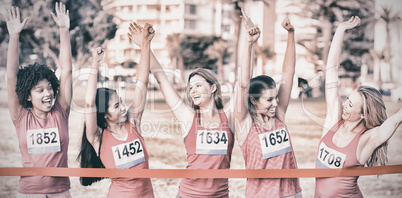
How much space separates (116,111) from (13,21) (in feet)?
4.16

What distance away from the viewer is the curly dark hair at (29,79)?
12.8 feet

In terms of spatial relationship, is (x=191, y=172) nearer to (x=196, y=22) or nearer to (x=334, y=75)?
(x=196, y=22)

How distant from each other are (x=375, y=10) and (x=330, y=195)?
91.1 inches

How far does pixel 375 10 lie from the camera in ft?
16.5

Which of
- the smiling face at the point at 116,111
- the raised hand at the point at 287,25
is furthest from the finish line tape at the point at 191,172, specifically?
the raised hand at the point at 287,25

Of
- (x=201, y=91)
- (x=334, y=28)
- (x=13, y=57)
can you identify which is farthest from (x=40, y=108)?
(x=334, y=28)

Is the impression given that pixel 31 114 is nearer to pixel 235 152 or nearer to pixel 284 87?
pixel 284 87

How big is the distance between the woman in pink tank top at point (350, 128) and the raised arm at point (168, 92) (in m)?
1.32

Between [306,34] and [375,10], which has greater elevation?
[375,10]

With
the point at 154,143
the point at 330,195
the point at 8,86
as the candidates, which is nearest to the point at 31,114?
the point at 8,86

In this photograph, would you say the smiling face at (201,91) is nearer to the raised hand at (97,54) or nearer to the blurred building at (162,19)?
the blurred building at (162,19)

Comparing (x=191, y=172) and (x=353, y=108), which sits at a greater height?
(x=353, y=108)

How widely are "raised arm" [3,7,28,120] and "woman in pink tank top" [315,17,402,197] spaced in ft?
9.35

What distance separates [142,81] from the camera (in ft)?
12.7
